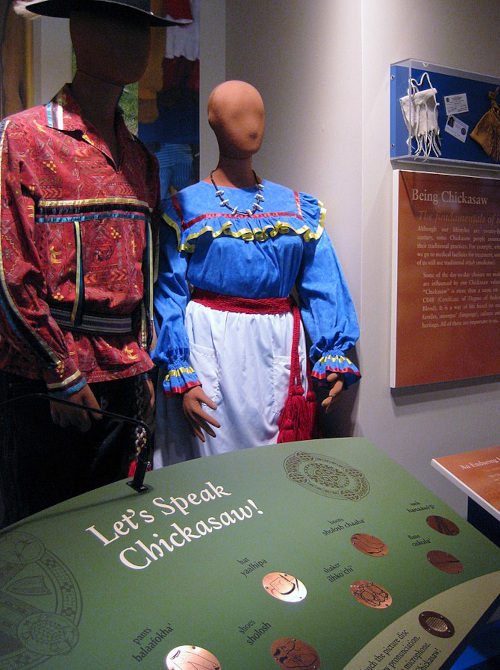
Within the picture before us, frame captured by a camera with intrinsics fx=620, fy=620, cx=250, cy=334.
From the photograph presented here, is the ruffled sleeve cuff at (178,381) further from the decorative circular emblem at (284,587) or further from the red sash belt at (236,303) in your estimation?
the decorative circular emblem at (284,587)

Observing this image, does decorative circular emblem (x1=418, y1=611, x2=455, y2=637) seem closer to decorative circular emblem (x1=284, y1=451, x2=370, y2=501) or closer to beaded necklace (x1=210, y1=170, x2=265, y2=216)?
decorative circular emblem (x1=284, y1=451, x2=370, y2=501)

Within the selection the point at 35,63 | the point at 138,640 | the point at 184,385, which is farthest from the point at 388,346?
the point at 138,640

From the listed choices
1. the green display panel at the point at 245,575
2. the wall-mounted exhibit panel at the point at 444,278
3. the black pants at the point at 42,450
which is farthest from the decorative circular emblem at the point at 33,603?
the wall-mounted exhibit panel at the point at 444,278

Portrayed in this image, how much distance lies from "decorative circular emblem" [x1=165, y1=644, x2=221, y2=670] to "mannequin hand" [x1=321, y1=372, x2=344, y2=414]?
38.3 inches

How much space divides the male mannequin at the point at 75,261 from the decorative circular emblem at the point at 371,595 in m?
0.56

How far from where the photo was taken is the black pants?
1150 mm

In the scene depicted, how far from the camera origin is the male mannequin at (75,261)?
1049 mm

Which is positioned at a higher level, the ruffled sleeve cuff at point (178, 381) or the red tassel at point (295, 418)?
the ruffled sleeve cuff at point (178, 381)

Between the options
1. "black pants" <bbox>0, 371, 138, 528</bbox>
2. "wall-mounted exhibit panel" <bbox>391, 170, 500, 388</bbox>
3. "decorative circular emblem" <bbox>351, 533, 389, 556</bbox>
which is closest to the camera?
"decorative circular emblem" <bbox>351, 533, 389, 556</bbox>

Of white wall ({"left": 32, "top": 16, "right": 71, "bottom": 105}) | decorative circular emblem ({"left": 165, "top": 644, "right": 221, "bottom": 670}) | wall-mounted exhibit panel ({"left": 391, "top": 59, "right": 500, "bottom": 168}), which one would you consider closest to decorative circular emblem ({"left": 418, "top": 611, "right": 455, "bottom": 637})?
decorative circular emblem ({"left": 165, "top": 644, "right": 221, "bottom": 670})

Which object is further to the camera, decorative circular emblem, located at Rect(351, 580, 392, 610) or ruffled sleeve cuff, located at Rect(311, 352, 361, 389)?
ruffled sleeve cuff, located at Rect(311, 352, 361, 389)

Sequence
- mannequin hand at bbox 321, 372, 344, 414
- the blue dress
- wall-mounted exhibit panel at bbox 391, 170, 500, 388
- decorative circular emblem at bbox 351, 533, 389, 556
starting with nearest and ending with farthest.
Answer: decorative circular emblem at bbox 351, 533, 389, 556 → the blue dress → mannequin hand at bbox 321, 372, 344, 414 → wall-mounted exhibit panel at bbox 391, 170, 500, 388

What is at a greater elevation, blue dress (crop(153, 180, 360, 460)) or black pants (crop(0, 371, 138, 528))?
blue dress (crop(153, 180, 360, 460))

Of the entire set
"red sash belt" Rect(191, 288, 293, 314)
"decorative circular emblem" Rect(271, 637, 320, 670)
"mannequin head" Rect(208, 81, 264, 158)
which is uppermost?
"mannequin head" Rect(208, 81, 264, 158)
